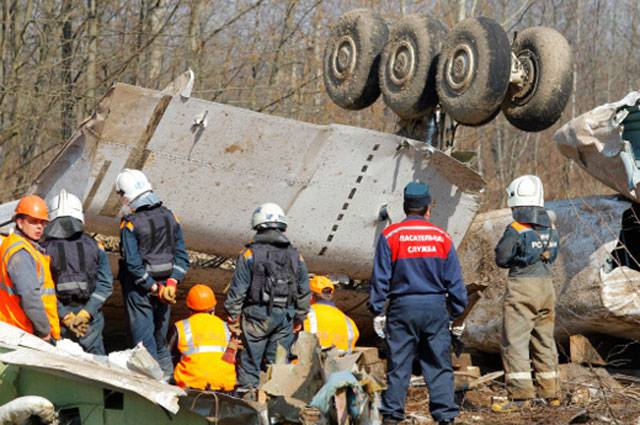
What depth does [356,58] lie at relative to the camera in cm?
912

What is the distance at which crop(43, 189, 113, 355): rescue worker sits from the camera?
23.7ft

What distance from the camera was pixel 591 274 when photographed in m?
8.30

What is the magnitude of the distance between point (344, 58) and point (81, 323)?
3399mm

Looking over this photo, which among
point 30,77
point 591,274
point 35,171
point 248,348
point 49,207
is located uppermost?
point 30,77

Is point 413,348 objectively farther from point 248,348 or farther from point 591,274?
point 591,274

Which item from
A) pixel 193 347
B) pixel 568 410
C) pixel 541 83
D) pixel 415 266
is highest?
pixel 541 83

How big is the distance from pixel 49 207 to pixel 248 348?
5.63 feet

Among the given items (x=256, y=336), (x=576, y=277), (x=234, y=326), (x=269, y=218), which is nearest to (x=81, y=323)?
(x=234, y=326)

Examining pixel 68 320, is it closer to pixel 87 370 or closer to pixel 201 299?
pixel 201 299

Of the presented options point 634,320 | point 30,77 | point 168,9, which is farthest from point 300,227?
point 168,9

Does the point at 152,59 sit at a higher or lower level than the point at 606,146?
higher

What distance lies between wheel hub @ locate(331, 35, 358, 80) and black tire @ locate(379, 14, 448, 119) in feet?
1.29

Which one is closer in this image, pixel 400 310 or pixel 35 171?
pixel 400 310

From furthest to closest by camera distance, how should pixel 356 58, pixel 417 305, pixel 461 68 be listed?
pixel 356 58 < pixel 461 68 < pixel 417 305
